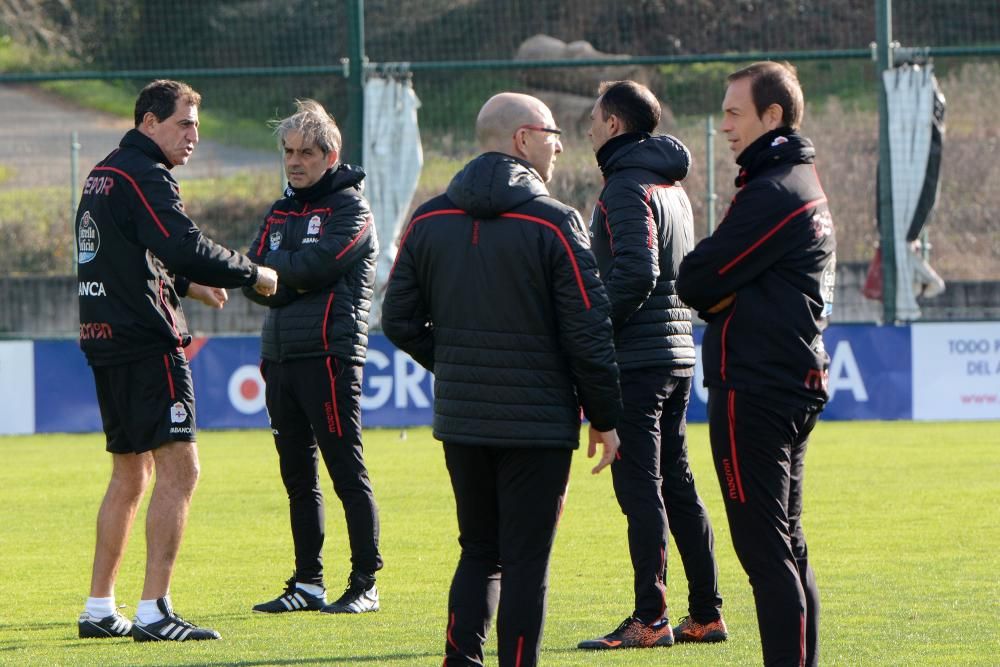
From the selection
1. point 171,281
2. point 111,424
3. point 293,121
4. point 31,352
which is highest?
point 293,121

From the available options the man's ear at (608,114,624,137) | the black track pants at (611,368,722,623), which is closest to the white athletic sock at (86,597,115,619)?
the black track pants at (611,368,722,623)

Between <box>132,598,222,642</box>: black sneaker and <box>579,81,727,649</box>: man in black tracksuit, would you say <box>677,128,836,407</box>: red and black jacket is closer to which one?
<box>579,81,727,649</box>: man in black tracksuit

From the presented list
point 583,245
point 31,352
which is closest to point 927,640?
point 583,245

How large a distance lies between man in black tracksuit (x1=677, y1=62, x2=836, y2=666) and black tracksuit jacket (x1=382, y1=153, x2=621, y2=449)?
0.34m

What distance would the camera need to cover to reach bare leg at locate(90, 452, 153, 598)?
241 inches

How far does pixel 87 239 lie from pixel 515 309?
2162mm

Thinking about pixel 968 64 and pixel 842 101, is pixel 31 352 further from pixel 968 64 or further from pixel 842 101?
pixel 968 64

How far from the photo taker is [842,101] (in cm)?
2091

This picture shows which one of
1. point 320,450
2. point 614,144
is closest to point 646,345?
point 614,144

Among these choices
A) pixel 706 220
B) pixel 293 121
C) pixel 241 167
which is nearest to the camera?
pixel 293 121

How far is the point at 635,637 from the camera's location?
5.77 meters

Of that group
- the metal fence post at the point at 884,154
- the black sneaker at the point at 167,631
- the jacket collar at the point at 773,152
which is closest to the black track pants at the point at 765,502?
the jacket collar at the point at 773,152

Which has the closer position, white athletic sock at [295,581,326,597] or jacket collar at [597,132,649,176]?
jacket collar at [597,132,649,176]

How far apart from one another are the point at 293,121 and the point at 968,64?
17.2 metres
